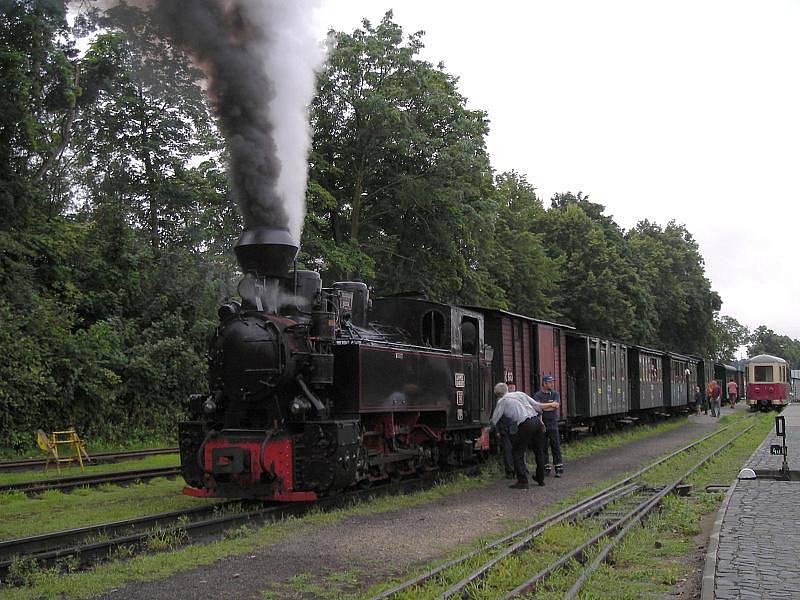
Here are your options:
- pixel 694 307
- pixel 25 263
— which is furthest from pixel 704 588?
pixel 694 307

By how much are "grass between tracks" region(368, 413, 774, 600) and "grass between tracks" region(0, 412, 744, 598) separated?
1.05 m

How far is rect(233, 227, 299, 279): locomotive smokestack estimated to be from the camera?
8922 millimetres

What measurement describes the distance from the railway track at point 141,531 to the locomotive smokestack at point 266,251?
2691 mm

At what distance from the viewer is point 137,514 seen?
8.71m

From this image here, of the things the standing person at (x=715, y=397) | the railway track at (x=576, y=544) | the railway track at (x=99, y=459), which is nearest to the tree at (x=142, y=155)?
the railway track at (x=99, y=459)

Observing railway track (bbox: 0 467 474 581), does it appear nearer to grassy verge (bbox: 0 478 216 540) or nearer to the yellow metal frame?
grassy verge (bbox: 0 478 216 540)

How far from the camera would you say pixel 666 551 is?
6.88 meters

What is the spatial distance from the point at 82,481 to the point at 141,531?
4.41 meters

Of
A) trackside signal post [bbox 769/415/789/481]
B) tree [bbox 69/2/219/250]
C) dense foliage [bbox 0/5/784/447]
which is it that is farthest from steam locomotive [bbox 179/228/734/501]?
tree [bbox 69/2/219/250]

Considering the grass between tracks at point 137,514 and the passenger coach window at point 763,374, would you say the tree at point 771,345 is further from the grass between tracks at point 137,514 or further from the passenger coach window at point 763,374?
the grass between tracks at point 137,514

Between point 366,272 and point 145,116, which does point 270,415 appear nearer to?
point 366,272

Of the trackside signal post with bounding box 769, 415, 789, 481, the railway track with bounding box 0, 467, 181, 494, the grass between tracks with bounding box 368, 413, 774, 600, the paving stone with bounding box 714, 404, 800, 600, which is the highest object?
the trackside signal post with bounding box 769, 415, 789, 481

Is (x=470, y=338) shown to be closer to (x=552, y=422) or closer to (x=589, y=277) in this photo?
(x=552, y=422)

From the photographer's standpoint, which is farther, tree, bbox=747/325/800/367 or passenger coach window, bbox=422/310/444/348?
tree, bbox=747/325/800/367
